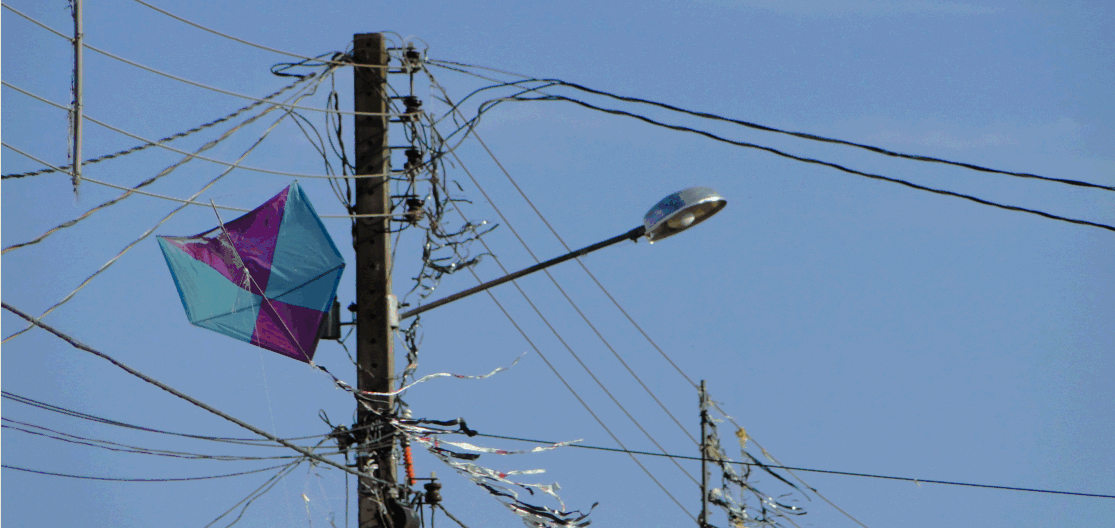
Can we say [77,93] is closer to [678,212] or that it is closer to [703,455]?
[678,212]

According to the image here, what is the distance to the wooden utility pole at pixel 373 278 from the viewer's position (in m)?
12.0

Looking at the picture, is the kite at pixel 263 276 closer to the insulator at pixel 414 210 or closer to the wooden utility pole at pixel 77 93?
the insulator at pixel 414 210

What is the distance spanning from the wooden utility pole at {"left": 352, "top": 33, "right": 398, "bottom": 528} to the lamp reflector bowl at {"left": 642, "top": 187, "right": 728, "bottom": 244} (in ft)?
8.96

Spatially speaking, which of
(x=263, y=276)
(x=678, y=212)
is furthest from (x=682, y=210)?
(x=263, y=276)

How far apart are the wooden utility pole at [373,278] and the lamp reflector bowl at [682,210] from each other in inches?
108

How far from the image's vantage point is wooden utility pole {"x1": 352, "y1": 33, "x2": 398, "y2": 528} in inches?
472

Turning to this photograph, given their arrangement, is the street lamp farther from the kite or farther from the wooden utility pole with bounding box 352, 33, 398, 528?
the kite

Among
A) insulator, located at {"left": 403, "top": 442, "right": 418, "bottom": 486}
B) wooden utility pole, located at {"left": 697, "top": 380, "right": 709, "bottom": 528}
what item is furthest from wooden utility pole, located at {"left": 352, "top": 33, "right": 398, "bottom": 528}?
wooden utility pole, located at {"left": 697, "top": 380, "right": 709, "bottom": 528}

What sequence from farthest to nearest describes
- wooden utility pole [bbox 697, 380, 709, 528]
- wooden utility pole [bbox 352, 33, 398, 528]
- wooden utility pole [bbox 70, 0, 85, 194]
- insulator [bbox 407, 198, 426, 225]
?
wooden utility pole [bbox 697, 380, 709, 528]
insulator [bbox 407, 198, 426, 225]
wooden utility pole [bbox 352, 33, 398, 528]
wooden utility pole [bbox 70, 0, 85, 194]

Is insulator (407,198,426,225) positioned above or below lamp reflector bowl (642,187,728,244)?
above

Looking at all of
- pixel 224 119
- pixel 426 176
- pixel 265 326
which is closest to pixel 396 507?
pixel 265 326

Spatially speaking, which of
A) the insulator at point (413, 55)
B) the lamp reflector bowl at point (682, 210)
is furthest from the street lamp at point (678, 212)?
the insulator at point (413, 55)

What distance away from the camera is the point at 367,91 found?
1252 centimetres

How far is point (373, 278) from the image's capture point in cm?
1223
